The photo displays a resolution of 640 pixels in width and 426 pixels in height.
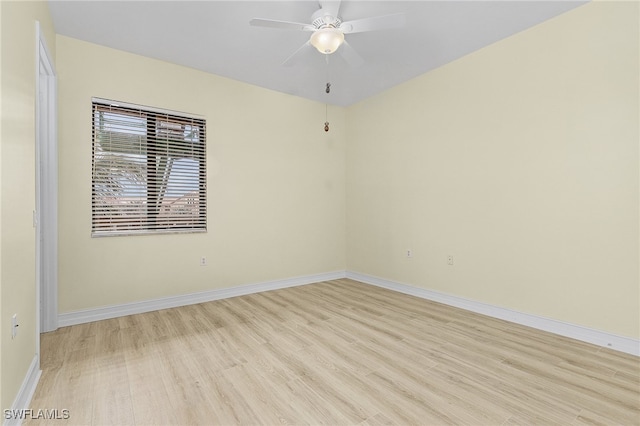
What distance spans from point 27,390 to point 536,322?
3907 mm

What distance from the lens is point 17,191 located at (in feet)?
5.43

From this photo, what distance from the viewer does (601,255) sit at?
2.50m

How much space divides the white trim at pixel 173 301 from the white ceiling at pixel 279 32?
2732 mm

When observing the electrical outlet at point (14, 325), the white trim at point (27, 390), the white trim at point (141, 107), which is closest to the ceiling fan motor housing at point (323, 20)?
the white trim at point (141, 107)

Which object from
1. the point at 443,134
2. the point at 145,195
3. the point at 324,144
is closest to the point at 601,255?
the point at 443,134

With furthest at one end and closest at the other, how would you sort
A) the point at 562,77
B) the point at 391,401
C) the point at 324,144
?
the point at 324,144 < the point at 562,77 < the point at 391,401

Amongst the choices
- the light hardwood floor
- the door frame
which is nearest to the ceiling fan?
the door frame

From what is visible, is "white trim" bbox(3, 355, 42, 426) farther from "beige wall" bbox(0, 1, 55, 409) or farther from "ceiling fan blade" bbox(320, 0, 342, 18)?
"ceiling fan blade" bbox(320, 0, 342, 18)

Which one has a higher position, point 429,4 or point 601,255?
point 429,4

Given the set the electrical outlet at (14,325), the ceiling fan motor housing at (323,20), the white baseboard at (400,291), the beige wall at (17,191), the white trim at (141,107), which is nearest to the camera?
the beige wall at (17,191)

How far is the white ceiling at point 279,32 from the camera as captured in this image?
8.41ft

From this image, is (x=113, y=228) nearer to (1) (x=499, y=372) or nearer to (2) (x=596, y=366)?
(1) (x=499, y=372)

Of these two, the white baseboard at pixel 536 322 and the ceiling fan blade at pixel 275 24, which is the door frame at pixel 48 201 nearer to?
the ceiling fan blade at pixel 275 24

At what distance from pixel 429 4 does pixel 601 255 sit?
2520mm
